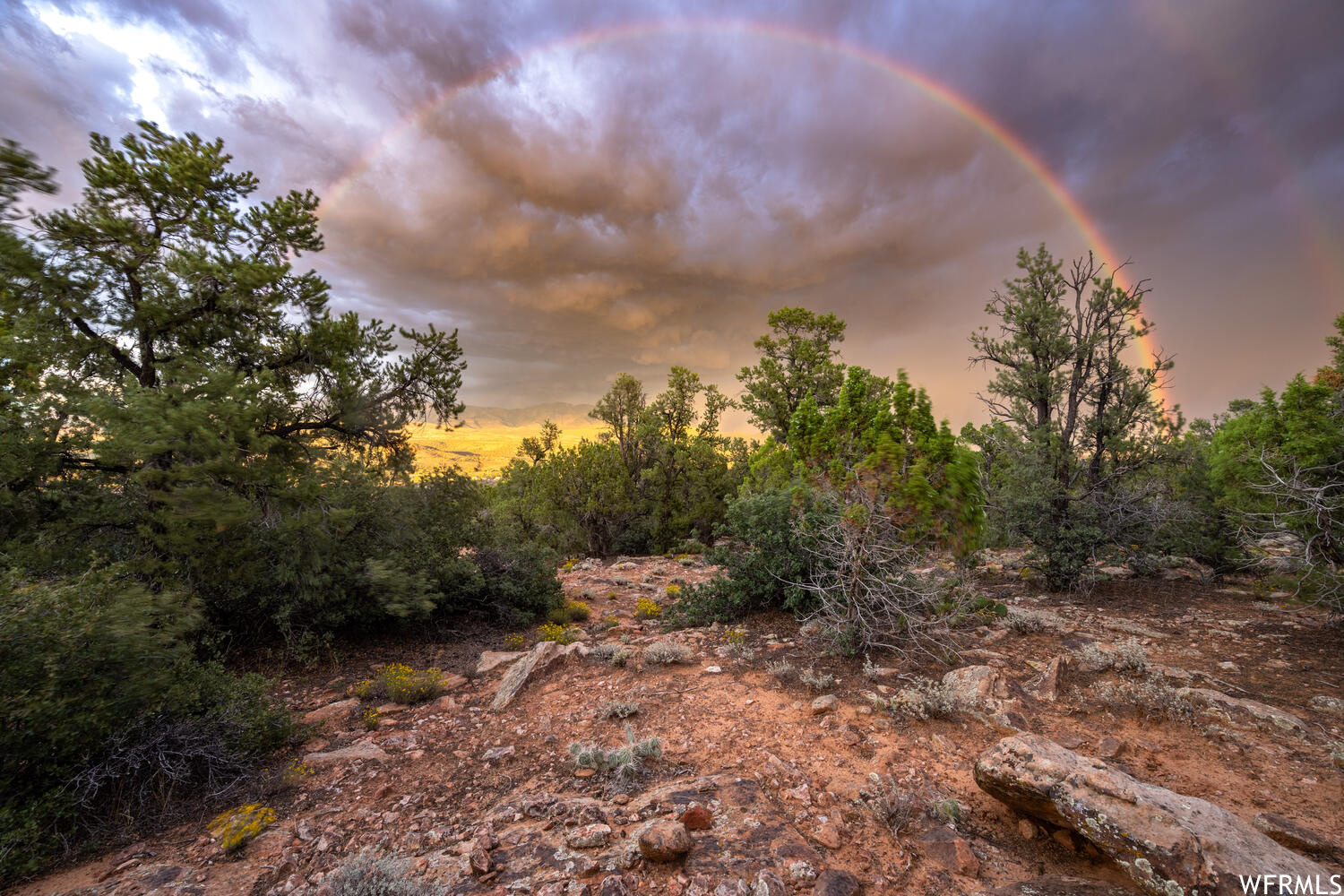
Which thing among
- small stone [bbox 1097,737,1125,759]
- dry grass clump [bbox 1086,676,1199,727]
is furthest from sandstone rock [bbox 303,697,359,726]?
dry grass clump [bbox 1086,676,1199,727]

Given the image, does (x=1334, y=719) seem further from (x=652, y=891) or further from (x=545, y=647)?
(x=545, y=647)

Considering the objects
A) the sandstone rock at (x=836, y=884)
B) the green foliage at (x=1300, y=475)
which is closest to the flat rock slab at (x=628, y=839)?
the sandstone rock at (x=836, y=884)

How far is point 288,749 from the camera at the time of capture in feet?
18.0

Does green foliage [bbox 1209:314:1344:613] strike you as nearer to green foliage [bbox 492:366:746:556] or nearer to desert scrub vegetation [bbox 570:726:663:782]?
desert scrub vegetation [bbox 570:726:663:782]

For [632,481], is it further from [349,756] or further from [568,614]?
[349,756]

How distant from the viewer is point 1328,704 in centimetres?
546

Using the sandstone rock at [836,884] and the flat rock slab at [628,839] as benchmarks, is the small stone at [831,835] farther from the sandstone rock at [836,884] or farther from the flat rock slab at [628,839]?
the sandstone rock at [836,884]

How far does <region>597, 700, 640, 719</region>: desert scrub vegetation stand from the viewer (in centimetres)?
586

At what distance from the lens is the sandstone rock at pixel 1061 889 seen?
2.72m

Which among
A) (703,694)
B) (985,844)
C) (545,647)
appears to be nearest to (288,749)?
(545,647)

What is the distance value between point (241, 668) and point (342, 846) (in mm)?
5879

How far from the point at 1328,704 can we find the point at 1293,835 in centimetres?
415

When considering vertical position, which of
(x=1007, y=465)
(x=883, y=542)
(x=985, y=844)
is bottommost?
(x=985, y=844)

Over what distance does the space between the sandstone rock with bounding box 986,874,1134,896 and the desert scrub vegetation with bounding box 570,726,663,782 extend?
285 cm
